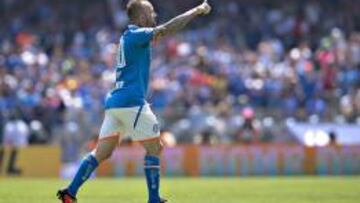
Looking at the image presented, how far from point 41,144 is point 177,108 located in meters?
3.58

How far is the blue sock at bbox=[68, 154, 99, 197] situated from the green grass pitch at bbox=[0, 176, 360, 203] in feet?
7.43

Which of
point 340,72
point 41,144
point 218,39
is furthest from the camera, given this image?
point 218,39

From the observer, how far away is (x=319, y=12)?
32.9 metres

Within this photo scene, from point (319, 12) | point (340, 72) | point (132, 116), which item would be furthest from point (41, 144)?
point (132, 116)

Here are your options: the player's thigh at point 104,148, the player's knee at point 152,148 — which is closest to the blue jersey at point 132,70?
the player's thigh at point 104,148

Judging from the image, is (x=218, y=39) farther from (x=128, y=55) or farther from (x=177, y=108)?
(x=128, y=55)

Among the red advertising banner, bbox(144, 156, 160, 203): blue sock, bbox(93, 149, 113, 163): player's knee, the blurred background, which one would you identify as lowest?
bbox(144, 156, 160, 203): blue sock

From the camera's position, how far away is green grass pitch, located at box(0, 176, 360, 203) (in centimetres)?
1531

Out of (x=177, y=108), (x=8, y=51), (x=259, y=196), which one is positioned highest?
(x=8, y=51)

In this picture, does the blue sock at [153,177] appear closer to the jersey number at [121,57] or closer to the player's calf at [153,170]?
the player's calf at [153,170]

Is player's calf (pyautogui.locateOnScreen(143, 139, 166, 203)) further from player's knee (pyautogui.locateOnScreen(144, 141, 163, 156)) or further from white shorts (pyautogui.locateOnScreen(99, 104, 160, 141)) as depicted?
white shorts (pyautogui.locateOnScreen(99, 104, 160, 141))

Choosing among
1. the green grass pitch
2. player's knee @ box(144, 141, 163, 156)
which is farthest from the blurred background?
player's knee @ box(144, 141, 163, 156)

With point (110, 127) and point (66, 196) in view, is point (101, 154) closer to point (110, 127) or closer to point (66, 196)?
point (110, 127)

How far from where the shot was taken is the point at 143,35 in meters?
12.4
